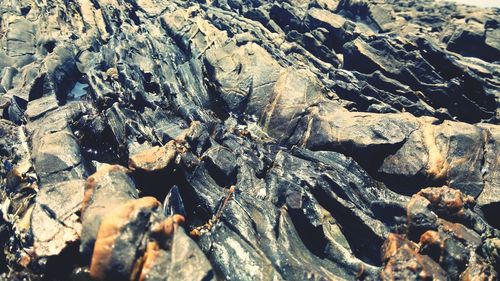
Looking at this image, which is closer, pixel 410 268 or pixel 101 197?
pixel 410 268

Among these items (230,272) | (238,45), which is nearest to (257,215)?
(230,272)

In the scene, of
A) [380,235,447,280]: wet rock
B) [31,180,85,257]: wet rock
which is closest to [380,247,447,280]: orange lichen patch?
[380,235,447,280]: wet rock

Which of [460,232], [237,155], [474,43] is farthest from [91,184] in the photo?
[474,43]

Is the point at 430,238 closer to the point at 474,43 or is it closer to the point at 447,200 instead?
the point at 447,200

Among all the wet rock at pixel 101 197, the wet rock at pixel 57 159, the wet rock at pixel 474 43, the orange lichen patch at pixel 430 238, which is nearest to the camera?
the wet rock at pixel 101 197

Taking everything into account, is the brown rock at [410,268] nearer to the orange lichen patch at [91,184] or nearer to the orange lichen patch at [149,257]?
the orange lichen patch at [149,257]

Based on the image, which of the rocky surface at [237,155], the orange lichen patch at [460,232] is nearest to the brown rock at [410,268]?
the rocky surface at [237,155]
